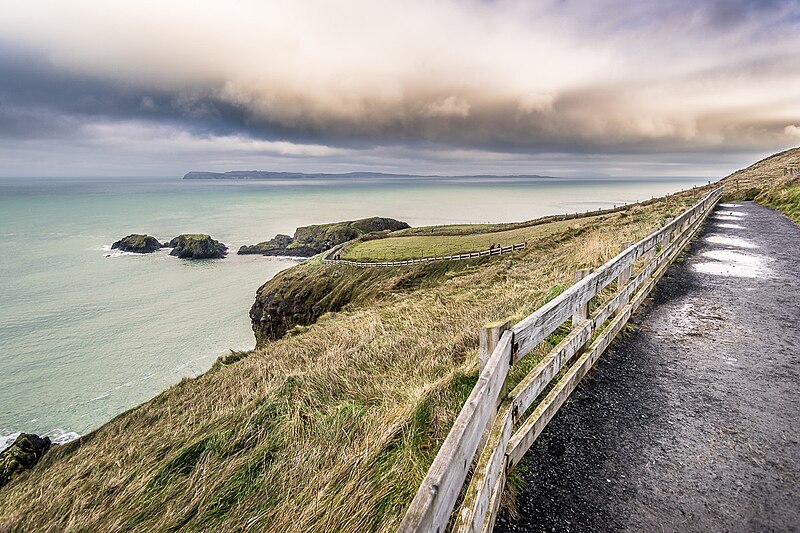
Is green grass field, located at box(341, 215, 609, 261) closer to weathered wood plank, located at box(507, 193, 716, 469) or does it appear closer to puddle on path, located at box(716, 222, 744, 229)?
puddle on path, located at box(716, 222, 744, 229)

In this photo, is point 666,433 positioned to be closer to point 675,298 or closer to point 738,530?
point 738,530

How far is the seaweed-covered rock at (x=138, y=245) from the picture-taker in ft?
307

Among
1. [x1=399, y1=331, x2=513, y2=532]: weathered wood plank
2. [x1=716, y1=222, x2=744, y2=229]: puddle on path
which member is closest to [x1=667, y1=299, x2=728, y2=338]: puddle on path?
[x1=399, y1=331, x2=513, y2=532]: weathered wood plank

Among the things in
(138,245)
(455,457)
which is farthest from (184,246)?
(455,457)

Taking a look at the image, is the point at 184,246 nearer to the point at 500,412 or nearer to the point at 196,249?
the point at 196,249

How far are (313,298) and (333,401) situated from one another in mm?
37477

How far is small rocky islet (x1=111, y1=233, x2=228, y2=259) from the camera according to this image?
279ft

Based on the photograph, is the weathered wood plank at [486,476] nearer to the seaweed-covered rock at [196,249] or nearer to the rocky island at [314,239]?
the rocky island at [314,239]

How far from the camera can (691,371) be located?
230 inches

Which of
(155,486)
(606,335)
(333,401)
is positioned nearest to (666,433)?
(606,335)

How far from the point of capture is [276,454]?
4.56 metres

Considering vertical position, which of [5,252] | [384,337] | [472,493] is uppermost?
[472,493]

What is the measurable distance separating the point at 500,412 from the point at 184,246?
3808 inches

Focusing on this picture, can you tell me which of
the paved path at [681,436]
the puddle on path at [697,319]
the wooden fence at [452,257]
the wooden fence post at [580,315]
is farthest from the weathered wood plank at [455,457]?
the wooden fence at [452,257]
